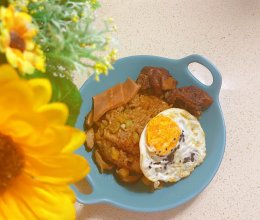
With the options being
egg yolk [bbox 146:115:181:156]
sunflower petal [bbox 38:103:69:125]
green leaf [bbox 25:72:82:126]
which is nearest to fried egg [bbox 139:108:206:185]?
egg yolk [bbox 146:115:181:156]

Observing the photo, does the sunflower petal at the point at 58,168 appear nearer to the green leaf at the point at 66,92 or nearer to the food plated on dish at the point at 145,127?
the green leaf at the point at 66,92

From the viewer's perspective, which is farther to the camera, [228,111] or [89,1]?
[228,111]

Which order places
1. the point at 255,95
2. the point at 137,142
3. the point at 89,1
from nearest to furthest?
the point at 89,1 < the point at 137,142 < the point at 255,95

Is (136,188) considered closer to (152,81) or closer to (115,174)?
(115,174)

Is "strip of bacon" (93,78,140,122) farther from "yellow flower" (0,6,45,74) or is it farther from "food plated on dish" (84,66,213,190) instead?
"yellow flower" (0,6,45,74)

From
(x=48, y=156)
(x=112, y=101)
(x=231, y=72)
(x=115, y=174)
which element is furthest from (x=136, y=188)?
(x=48, y=156)

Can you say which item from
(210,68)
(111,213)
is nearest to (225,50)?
(210,68)
